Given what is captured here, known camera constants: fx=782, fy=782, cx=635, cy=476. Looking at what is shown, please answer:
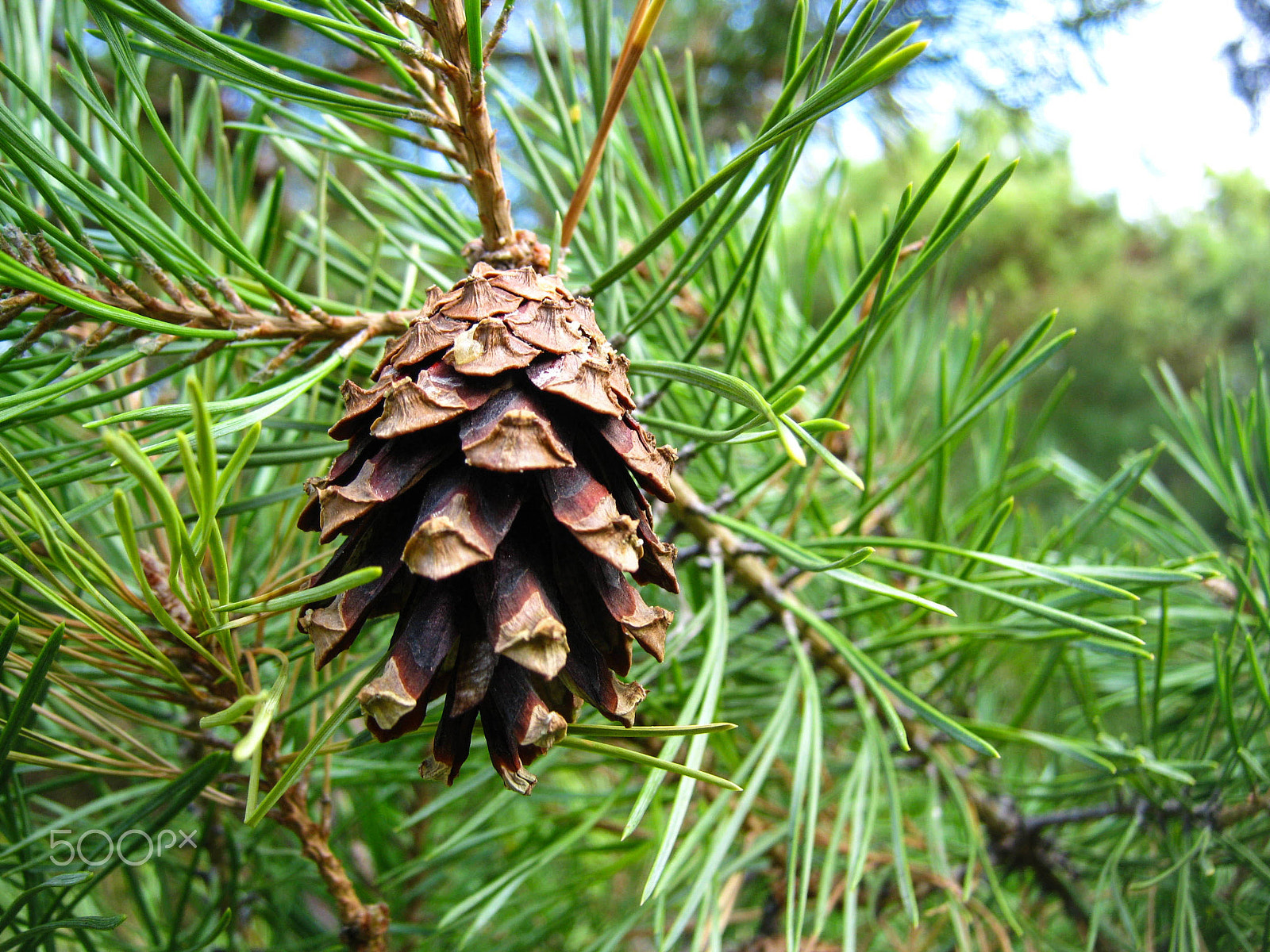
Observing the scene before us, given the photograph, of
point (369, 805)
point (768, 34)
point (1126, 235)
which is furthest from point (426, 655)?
point (1126, 235)

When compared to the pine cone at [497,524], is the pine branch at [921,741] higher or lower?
lower

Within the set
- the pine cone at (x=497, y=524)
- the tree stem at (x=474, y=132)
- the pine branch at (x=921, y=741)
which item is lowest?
the pine branch at (x=921, y=741)

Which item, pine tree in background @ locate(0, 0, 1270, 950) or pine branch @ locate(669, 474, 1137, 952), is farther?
pine branch @ locate(669, 474, 1137, 952)

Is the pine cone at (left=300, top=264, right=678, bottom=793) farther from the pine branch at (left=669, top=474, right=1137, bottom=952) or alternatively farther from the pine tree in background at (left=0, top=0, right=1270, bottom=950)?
the pine branch at (left=669, top=474, right=1137, bottom=952)

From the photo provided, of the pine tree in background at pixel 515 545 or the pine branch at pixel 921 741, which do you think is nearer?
the pine tree in background at pixel 515 545

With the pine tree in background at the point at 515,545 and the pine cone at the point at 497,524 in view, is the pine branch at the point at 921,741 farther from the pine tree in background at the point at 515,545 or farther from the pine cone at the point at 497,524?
the pine cone at the point at 497,524

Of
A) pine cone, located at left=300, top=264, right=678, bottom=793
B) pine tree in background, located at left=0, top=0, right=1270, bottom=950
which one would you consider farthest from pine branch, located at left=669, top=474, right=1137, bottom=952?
pine cone, located at left=300, top=264, right=678, bottom=793

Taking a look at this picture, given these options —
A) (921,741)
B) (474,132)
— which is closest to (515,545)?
(474,132)

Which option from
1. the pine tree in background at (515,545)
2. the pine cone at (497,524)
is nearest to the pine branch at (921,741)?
the pine tree in background at (515,545)
